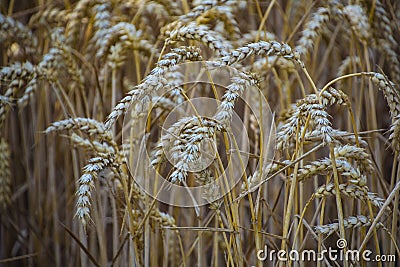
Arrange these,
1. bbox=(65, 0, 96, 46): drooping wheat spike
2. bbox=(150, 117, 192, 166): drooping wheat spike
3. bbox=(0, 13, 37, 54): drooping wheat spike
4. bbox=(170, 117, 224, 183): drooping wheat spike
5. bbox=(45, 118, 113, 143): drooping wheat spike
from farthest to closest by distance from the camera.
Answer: bbox=(65, 0, 96, 46): drooping wheat spike
bbox=(0, 13, 37, 54): drooping wheat spike
bbox=(45, 118, 113, 143): drooping wheat spike
bbox=(150, 117, 192, 166): drooping wheat spike
bbox=(170, 117, 224, 183): drooping wheat spike

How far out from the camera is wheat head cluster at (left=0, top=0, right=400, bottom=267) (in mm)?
772

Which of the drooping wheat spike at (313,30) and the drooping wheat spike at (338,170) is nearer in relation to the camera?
the drooping wheat spike at (338,170)

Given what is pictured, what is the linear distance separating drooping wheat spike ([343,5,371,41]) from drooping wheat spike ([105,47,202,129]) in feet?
1.58

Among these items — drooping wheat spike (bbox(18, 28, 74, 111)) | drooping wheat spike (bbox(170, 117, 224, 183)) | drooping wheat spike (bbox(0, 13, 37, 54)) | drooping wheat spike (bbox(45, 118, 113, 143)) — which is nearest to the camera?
drooping wheat spike (bbox(170, 117, 224, 183))

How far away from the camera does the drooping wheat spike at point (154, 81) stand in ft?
2.35

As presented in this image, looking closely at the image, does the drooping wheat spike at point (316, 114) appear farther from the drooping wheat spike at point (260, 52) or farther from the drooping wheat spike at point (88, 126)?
the drooping wheat spike at point (88, 126)

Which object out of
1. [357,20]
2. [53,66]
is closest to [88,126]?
[53,66]

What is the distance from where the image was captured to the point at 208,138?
2.39 feet

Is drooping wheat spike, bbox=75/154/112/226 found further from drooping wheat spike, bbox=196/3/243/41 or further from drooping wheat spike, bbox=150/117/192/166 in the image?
drooping wheat spike, bbox=196/3/243/41

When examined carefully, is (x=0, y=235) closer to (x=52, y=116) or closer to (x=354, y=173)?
(x=52, y=116)

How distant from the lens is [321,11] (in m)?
1.14

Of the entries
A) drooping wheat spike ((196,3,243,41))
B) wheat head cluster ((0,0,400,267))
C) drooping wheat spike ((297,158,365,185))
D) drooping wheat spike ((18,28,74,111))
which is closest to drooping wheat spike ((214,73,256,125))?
wheat head cluster ((0,0,400,267))

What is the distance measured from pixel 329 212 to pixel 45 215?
89 centimetres

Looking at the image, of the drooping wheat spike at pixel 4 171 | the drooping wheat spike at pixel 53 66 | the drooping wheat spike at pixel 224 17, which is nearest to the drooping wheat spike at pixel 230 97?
the drooping wheat spike at pixel 224 17
